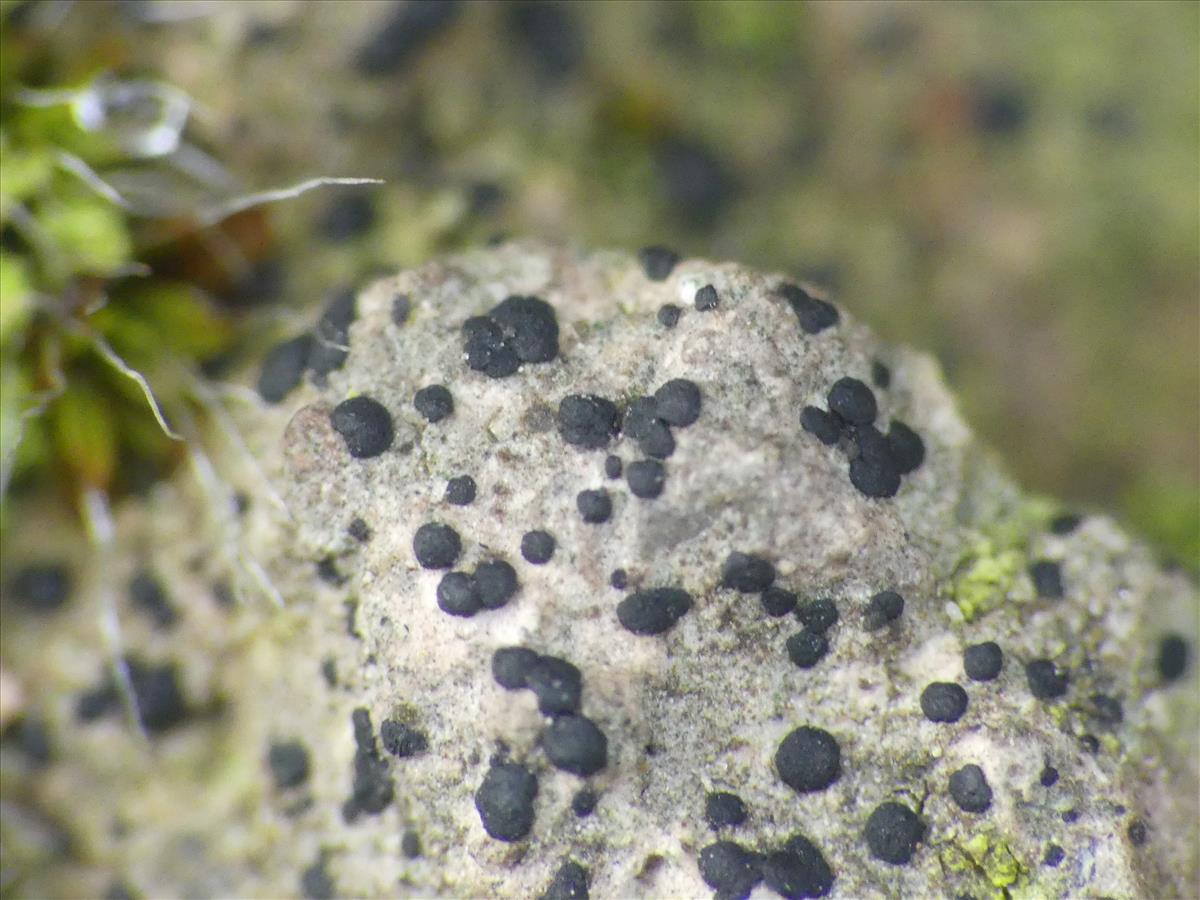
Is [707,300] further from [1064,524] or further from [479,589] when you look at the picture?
[1064,524]

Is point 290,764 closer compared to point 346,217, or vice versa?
point 290,764

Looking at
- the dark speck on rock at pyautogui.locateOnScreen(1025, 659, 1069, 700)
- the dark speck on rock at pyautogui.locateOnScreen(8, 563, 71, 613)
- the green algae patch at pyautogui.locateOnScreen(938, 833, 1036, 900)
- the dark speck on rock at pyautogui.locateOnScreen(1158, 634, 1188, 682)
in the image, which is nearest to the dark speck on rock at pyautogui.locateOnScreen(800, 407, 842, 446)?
the dark speck on rock at pyautogui.locateOnScreen(1025, 659, 1069, 700)

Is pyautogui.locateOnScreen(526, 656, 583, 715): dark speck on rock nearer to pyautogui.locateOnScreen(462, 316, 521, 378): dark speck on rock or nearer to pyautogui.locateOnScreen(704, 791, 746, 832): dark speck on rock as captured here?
pyautogui.locateOnScreen(704, 791, 746, 832): dark speck on rock

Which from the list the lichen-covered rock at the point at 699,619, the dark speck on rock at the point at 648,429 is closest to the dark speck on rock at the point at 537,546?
the lichen-covered rock at the point at 699,619

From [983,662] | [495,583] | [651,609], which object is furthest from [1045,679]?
[495,583]

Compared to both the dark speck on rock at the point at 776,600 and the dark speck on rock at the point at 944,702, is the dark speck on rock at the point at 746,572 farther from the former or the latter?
the dark speck on rock at the point at 944,702

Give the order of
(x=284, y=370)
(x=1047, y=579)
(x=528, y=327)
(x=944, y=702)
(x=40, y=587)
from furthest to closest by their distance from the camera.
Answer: (x=40, y=587)
(x=284, y=370)
(x=1047, y=579)
(x=528, y=327)
(x=944, y=702)
